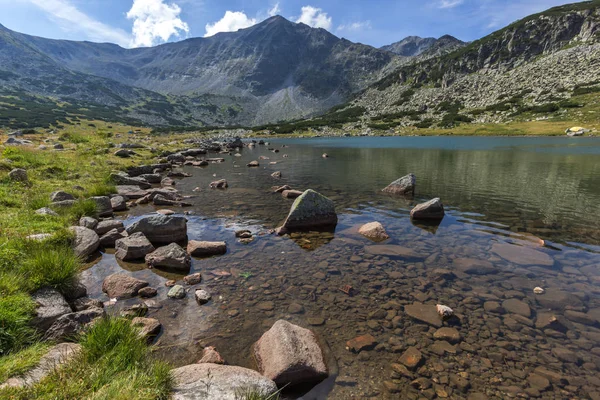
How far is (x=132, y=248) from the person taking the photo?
11945 mm

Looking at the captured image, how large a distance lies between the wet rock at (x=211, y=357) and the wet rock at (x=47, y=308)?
3.45 metres

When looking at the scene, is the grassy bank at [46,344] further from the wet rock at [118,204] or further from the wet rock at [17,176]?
the wet rock at [118,204]

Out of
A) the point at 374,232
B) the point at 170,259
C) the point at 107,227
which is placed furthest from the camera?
the point at 374,232

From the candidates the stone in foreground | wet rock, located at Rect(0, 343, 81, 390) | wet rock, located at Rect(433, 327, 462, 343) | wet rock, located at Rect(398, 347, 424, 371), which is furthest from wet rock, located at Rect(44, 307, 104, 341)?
wet rock, located at Rect(433, 327, 462, 343)

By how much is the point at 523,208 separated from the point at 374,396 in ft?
69.7

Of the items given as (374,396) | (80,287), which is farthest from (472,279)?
(80,287)

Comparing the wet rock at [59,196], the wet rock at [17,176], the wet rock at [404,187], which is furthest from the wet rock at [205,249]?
the wet rock at [404,187]

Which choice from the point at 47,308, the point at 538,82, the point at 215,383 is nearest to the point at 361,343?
the point at 215,383

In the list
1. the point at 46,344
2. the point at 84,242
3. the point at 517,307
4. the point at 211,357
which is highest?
the point at 46,344

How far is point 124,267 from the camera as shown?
11281 millimetres

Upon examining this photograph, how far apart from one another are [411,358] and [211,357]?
15.6 feet

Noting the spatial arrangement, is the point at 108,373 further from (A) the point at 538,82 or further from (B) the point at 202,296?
(A) the point at 538,82

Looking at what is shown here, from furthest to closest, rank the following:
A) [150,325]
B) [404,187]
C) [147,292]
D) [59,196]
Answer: [404,187] → [59,196] → [147,292] → [150,325]

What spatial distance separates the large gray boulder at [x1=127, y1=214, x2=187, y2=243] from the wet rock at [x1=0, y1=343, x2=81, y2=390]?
8.96m
